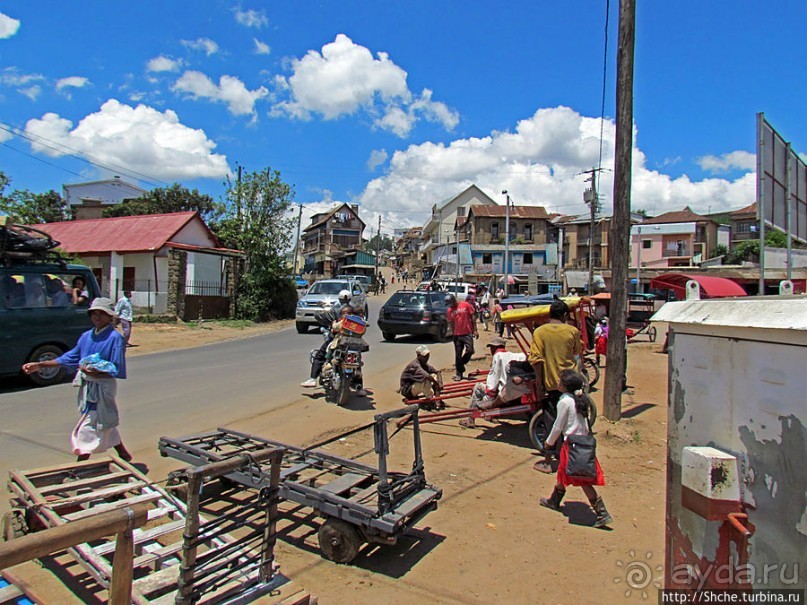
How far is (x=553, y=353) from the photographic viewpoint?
240 inches

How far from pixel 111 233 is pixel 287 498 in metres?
25.9

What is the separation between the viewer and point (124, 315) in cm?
984

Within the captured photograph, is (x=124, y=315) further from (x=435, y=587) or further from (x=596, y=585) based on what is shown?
(x=596, y=585)

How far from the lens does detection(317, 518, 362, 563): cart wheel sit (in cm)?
375

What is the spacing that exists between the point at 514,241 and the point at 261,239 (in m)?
42.1

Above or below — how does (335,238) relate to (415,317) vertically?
above

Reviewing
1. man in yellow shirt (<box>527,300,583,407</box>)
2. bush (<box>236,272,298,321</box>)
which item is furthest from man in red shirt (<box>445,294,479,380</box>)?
bush (<box>236,272,298,321</box>)

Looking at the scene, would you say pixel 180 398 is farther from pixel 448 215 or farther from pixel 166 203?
pixel 448 215

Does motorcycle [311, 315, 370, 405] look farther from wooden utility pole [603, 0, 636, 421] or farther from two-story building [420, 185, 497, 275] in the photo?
two-story building [420, 185, 497, 275]

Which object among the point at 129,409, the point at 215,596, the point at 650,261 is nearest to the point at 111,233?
the point at 129,409

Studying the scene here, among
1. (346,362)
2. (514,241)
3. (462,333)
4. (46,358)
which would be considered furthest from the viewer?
(514,241)

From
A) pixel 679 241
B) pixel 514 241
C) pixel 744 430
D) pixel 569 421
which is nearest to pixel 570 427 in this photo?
pixel 569 421

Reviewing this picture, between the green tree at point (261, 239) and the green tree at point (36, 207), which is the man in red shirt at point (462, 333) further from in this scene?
the green tree at point (36, 207)

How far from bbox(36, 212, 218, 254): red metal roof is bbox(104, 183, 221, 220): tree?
1401cm
